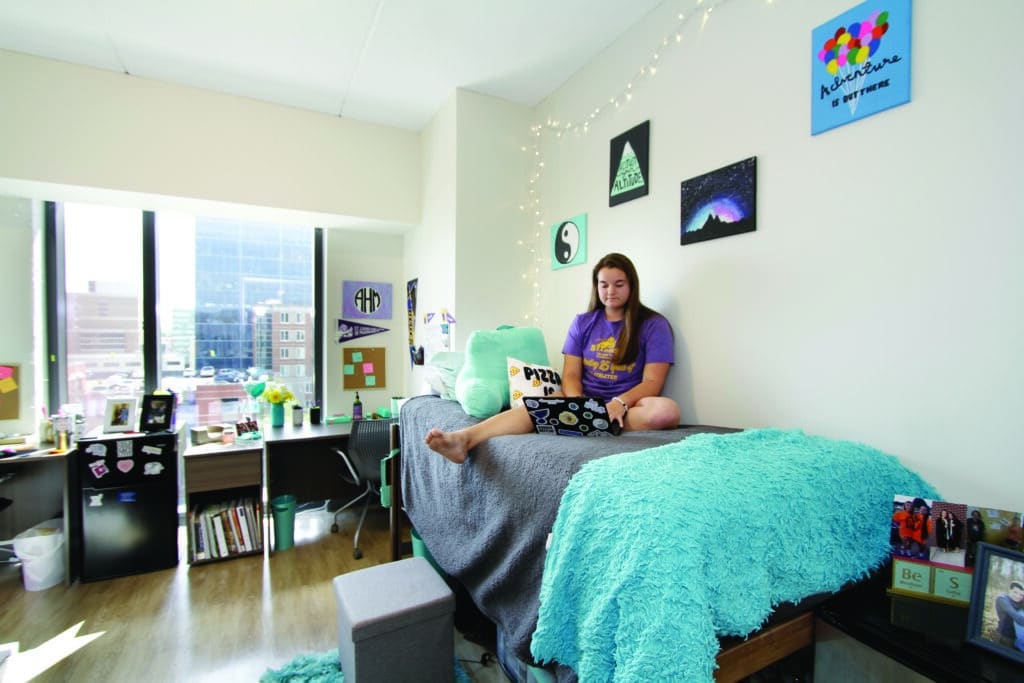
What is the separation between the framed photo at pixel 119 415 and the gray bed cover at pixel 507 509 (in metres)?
1.96

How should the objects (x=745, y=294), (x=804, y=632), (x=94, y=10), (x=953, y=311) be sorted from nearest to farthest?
(x=804, y=632) < (x=953, y=311) < (x=745, y=294) < (x=94, y=10)

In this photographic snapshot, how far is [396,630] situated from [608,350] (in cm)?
128

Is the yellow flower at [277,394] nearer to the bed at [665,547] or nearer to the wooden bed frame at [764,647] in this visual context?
the bed at [665,547]

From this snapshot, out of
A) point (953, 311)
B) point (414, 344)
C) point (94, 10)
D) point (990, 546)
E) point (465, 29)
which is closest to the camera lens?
point (990, 546)

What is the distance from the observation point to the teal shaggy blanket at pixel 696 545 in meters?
0.79

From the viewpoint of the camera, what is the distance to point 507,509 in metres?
1.30

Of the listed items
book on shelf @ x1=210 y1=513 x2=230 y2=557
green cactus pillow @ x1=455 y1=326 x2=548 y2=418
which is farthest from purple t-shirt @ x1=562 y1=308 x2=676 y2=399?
book on shelf @ x1=210 y1=513 x2=230 y2=557

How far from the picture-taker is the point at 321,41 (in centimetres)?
227

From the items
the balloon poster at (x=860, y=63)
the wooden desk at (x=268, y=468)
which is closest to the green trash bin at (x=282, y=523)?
the wooden desk at (x=268, y=468)

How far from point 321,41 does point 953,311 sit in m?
2.76

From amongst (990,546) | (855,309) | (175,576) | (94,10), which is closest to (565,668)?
(990,546)

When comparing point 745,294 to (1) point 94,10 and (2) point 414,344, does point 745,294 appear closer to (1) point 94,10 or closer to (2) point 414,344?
(2) point 414,344

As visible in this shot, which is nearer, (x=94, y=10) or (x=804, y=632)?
(x=804, y=632)

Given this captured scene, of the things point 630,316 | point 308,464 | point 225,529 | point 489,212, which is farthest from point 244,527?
point 630,316
